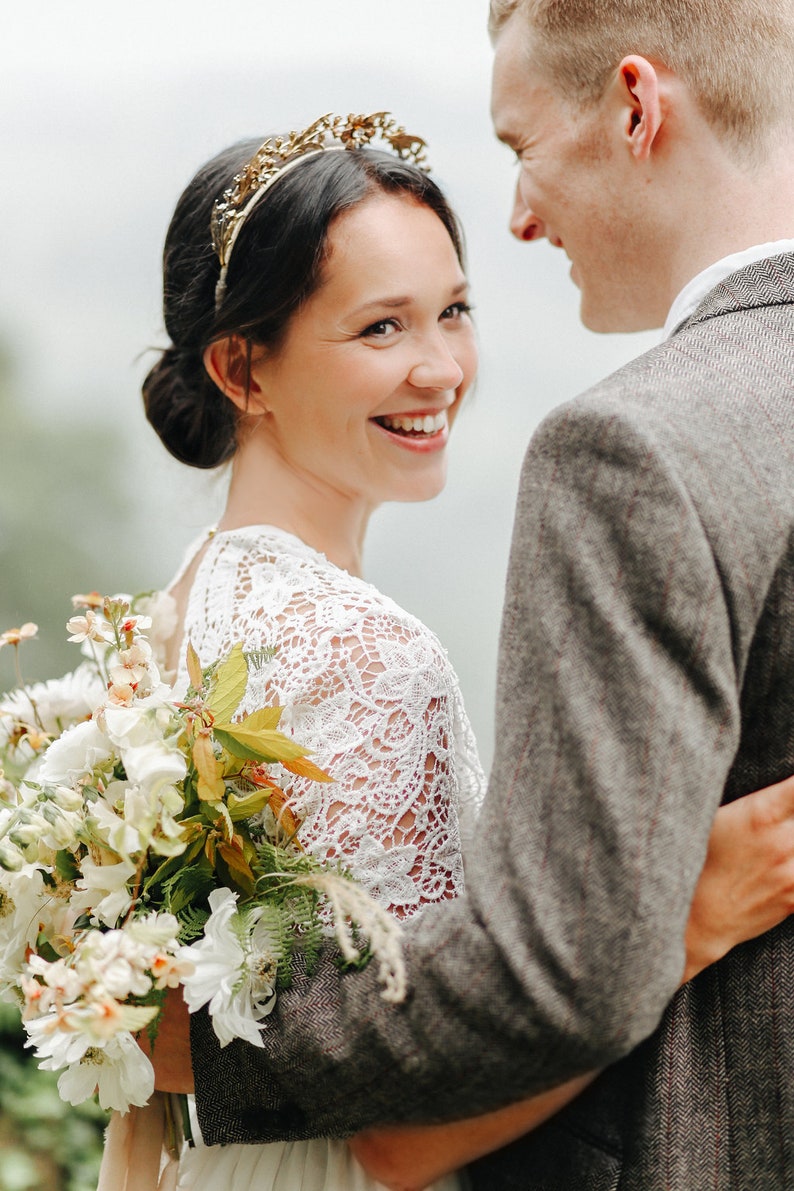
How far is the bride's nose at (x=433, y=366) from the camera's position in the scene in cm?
199

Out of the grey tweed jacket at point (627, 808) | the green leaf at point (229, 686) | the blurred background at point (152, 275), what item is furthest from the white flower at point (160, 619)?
the blurred background at point (152, 275)

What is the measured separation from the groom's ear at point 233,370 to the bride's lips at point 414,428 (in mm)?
226

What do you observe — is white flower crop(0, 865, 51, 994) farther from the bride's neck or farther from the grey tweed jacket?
the bride's neck

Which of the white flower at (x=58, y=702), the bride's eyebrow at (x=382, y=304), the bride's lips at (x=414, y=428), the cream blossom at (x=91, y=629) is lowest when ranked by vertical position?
the white flower at (x=58, y=702)

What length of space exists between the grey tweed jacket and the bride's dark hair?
2.72 feet

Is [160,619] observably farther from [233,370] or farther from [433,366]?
[433,366]

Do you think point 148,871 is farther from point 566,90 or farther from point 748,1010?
point 566,90

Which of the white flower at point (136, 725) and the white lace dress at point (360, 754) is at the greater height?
the white flower at point (136, 725)

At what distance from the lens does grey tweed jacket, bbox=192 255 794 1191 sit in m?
1.06

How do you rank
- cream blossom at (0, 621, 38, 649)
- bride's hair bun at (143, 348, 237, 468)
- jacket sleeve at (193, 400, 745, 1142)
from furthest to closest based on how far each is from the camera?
1. bride's hair bun at (143, 348, 237, 468)
2. cream blossom at (0, 621, 38, 649)
3. jacket sleeve at (193, 400, 745, 1142)

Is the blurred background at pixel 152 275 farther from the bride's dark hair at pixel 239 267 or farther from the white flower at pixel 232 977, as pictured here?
the white flower at pixel 232 977

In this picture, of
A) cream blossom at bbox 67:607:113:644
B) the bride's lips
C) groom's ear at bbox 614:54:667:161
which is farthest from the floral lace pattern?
groom's ear at bbox 614:54:667:161

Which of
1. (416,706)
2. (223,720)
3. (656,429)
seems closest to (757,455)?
Answer: (656,429)

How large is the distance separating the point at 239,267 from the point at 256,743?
3.06 ft
